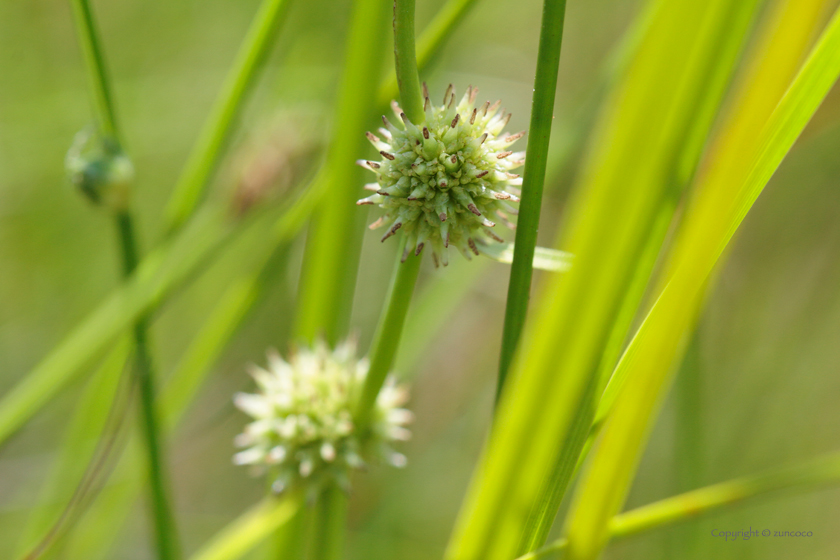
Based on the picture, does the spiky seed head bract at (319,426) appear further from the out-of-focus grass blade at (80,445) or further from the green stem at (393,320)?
the out-of-focus grass blade at (80,445)

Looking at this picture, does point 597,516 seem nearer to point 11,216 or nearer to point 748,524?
point 748,524

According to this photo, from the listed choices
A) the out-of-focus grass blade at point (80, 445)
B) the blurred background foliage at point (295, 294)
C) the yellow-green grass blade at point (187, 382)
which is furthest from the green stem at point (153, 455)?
the blurred background foliage at point (295, 294)

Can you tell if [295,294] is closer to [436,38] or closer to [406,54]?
[436,38]

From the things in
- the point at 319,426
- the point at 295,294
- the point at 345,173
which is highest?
the point at 295,294

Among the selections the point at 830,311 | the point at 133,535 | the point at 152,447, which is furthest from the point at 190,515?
the point at 830,311

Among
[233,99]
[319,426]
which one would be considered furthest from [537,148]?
[233,99]
